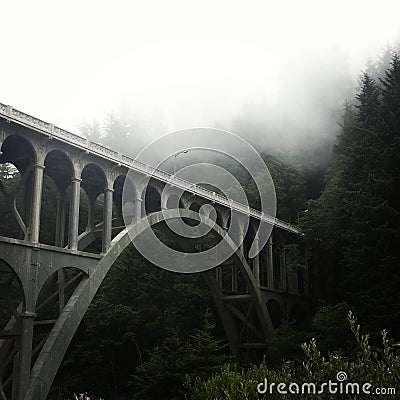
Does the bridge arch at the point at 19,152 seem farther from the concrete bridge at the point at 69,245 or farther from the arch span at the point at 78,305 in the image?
the arch span at the point at 78,305

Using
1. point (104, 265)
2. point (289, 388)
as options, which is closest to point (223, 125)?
point (104, 265)

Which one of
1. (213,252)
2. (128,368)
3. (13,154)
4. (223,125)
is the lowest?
(128,368)

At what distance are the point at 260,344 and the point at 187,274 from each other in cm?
710

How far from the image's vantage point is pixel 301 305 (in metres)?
38.5

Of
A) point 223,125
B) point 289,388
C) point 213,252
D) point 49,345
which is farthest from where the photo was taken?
point 223,125

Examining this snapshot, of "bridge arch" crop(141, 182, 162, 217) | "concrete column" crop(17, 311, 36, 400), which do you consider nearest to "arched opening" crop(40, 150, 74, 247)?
"bridge arch" crop(141, 182, 162, 217)

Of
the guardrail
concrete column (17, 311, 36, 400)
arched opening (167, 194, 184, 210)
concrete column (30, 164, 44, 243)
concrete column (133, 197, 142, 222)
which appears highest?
the guardrail

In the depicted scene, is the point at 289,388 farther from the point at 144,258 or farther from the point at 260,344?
the point at 144,258

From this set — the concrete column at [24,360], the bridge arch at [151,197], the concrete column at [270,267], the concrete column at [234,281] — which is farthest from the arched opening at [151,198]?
the concrete column at [24,360]

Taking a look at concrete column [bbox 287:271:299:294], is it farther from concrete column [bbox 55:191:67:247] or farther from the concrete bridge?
concrete column [bbox 55:191:67:247]

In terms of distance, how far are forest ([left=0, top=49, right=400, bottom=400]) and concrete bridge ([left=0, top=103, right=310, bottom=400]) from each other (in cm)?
232

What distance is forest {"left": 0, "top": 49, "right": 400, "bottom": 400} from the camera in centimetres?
2497

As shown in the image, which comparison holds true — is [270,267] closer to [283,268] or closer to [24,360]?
[283,268]

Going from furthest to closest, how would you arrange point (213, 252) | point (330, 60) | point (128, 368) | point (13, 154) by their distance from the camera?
1. point (330, 60)
2. point (128, 368)
3. point (213, 252)
4. point (13, 154)
